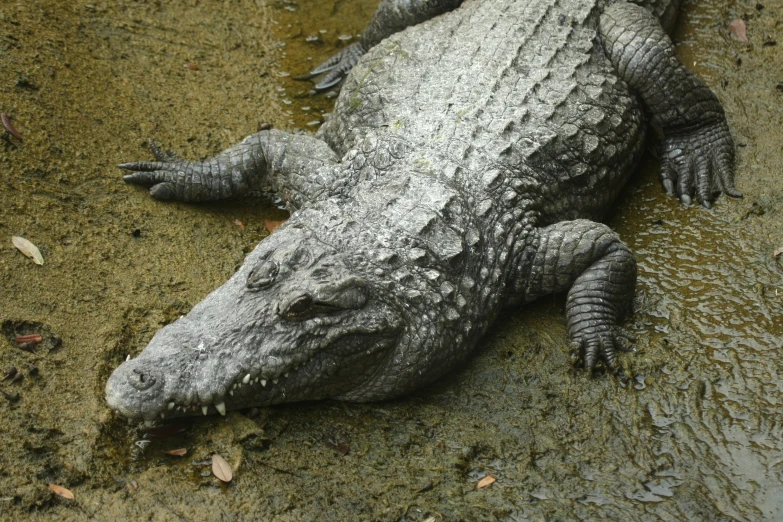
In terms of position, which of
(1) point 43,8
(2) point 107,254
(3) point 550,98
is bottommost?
(2) point 107,254

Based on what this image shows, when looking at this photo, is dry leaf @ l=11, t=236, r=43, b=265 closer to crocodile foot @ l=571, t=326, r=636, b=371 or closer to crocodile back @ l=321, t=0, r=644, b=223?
crocodile back @ l=321, t=0, r=644, b=223

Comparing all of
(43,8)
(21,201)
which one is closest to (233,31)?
(43,8)

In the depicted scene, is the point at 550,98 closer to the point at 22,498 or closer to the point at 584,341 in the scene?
the point at 584,341

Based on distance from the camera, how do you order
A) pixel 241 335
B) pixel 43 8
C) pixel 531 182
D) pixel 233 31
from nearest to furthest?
pixel 241 335, pixel 531 182, pixel 43 8, pixel 233 31

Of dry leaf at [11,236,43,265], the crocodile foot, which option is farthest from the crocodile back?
dry leaf at [11,236,43,265]

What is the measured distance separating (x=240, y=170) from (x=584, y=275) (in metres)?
1.97

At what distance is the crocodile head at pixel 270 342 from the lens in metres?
3.03

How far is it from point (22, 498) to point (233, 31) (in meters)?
3.94

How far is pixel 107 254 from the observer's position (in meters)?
3.96

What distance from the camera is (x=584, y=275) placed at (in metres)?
3.83

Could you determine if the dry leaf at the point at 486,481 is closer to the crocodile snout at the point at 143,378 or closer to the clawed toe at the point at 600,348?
the clawed toe at the point at 600,348

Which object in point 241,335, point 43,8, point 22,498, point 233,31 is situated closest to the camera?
point 22,498

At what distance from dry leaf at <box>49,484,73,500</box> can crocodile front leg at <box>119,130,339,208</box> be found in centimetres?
185

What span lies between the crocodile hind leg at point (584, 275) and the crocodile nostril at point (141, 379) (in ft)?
5.87
